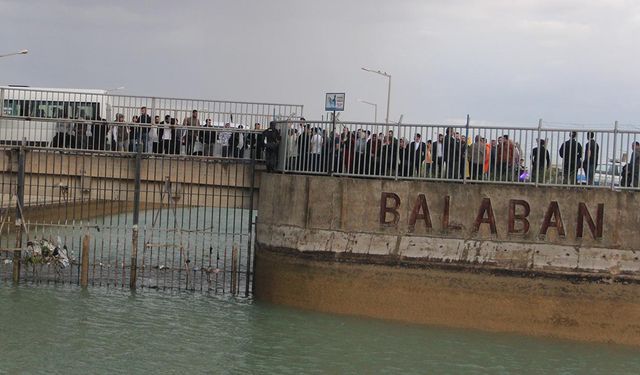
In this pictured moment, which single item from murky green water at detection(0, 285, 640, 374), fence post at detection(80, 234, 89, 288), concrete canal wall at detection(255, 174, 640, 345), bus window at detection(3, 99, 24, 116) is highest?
bus window at detection(3, 99, 24, 116)

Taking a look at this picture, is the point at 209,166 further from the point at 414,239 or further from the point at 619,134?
the point at 619,134

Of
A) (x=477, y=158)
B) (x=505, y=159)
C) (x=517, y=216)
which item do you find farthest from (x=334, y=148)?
(x=517, y=216)

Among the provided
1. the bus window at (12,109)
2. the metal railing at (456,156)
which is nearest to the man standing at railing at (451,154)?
the metal railing at (456,156)

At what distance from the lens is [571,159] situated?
2195 cm

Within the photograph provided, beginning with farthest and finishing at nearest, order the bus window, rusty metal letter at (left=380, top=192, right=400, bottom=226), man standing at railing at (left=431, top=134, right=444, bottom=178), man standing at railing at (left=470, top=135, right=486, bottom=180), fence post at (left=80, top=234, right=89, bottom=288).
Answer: the bus window → fence post at (left=80, top=234, right=89, bottom=288) → man standing at railing at (left=431, top=134, right=444, bottom=178) → rusty metal letter at (left=380, top=192, right=400, bottom=226) → man standing at railing at (left=470, top=135, right=486, bottom=180)

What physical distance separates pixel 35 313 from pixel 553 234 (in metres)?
11.9

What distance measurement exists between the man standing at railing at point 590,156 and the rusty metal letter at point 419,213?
356cm

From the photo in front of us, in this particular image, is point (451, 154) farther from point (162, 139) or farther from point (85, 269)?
point (85, 269)

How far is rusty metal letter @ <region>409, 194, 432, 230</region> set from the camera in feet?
73.2

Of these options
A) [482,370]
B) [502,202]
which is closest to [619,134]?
[502,202]

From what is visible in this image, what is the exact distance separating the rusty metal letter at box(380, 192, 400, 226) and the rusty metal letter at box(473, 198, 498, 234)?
5.83ft

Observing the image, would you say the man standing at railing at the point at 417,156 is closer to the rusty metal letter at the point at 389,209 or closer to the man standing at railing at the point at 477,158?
the rusty metal letter at the point at 389,209

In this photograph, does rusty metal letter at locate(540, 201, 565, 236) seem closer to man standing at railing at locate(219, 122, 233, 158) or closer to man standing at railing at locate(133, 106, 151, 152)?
man standing at railing at locate(219, 122, 233, 158)

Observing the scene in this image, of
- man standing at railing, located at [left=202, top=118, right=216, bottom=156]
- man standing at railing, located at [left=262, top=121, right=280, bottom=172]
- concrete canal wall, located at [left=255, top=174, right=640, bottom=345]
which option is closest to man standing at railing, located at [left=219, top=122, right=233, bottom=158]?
man standing at railing, located at [left=202, top=118, right=216, bottom=156]
